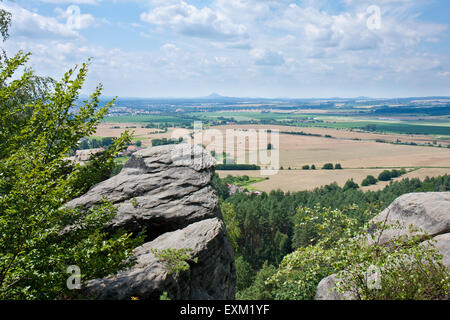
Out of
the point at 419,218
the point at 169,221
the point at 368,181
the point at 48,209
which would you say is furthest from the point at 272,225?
the point at 48,209

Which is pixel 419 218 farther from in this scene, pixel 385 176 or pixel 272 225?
pixel 385 176

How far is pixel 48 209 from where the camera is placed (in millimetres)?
6742

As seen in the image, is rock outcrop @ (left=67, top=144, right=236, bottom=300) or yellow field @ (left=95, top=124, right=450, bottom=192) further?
yellow field @ (left=95, top=124, right=450, bottom=192)

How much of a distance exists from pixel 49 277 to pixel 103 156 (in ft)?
12.0

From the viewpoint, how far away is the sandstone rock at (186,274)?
26.0 ft

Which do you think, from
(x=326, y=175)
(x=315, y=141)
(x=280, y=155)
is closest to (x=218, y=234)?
(x=326, y=175)

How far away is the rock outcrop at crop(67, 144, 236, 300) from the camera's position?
27.1ft

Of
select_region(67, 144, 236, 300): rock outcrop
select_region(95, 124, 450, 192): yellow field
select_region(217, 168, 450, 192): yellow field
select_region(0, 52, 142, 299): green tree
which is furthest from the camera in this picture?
select_region(95, 124, 450, 192): yellow field

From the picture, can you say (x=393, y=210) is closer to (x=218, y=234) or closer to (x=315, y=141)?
(x=218, y=234)

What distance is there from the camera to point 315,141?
151375 millimetres

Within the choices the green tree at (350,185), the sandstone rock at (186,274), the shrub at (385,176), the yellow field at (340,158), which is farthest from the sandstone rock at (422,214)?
the shrub at (385,176)

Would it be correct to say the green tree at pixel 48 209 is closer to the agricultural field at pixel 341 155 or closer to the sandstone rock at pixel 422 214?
the sandstone rock at pixel 422 214

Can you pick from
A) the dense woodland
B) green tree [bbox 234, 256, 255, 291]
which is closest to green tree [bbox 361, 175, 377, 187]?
the dense woodland

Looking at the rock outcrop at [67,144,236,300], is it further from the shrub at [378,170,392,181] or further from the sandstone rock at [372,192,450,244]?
the shrub at [378,170,392,181]
